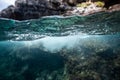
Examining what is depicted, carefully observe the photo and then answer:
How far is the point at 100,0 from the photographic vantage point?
442 inches

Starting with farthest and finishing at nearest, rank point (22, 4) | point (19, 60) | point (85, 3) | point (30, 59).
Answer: point (30, 59)
point (19, 60)
point (85, 3)
point (22, 4)

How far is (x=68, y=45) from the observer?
28406mm

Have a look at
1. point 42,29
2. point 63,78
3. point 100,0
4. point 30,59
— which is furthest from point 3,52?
point 100,0

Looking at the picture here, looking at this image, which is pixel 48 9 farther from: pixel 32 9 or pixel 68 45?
pixel 68 45

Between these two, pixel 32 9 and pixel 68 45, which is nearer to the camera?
pixel 32 9

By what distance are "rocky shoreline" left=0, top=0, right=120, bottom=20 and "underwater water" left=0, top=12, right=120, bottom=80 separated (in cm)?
43

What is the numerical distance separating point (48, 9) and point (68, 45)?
1787 cm

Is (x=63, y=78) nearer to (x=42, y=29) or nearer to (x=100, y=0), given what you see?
(x=42, y=29)

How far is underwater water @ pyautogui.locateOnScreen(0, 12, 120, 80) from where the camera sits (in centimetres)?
1262

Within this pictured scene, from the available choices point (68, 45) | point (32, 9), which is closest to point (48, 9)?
point (32, 9)

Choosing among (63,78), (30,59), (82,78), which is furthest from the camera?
(30,59)

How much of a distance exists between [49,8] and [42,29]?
154 inches

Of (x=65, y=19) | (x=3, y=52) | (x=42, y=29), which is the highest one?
(x=65, y=19)

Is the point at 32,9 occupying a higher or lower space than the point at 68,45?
higher
